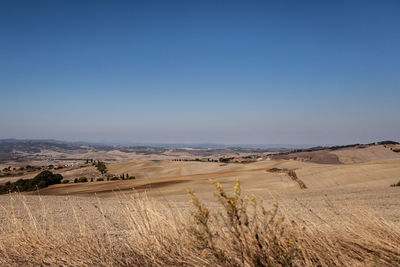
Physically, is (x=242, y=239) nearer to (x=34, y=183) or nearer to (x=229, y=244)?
(x=229, y=244)

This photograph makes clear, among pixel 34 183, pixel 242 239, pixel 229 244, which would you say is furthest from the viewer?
pixel 34 183

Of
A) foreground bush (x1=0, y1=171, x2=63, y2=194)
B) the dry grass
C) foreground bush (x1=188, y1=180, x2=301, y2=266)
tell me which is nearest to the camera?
foreground bush (x1=188, y1=180, x2=301, y2=266)

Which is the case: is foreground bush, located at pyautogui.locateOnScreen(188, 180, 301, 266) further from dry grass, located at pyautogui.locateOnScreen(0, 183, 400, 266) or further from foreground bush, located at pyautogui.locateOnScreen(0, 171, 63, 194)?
foreground bush, located at pyautogui.locateOnScreen(0, 171, 63, 194)

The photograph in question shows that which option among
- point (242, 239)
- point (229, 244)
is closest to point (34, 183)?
point (229, 244)

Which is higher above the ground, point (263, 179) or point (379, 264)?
point (379, 264)

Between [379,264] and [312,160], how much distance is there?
188ft

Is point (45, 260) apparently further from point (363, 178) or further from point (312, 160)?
point (312, 160)

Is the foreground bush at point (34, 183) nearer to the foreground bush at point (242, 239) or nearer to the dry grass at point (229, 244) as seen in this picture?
the dry grass at point (229, 244)

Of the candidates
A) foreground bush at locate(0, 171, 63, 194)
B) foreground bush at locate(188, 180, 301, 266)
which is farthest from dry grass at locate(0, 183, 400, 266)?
foreground bush at locate(0, 171, 63, 194)

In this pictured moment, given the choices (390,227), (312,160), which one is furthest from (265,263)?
(312,160)

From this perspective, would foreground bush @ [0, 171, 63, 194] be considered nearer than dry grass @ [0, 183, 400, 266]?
No

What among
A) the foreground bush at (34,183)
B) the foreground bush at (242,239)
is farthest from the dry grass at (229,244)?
the foreground bush at (34,183)

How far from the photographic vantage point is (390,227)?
180 inches

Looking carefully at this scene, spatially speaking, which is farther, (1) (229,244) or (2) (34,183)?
(2) (34,183)
